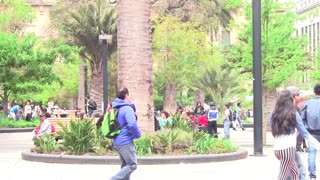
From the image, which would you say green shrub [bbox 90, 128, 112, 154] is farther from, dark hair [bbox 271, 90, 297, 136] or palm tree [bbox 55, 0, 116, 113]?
palm tree [bbox 55, 0, 116, 113]

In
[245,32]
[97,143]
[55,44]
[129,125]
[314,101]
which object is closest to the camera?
[129,125]

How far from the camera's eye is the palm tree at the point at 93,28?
37594 mm

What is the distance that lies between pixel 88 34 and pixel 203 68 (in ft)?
43.6

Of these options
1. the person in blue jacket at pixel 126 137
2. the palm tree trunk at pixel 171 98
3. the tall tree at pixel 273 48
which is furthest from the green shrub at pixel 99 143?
the palm tree trunk at pixel 171 98

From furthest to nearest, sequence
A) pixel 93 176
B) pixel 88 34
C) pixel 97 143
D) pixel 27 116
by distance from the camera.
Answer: pixel 27 116, pixel 88 34, pixel 97 143, pixel 93 176

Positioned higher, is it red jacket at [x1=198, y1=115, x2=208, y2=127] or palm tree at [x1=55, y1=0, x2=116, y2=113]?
palm tree at [x1=55, y1=0, x2=116, y2=113]

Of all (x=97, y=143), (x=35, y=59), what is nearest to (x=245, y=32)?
(x=35, y=59)

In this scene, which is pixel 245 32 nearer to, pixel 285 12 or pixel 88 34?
pixel 285 12

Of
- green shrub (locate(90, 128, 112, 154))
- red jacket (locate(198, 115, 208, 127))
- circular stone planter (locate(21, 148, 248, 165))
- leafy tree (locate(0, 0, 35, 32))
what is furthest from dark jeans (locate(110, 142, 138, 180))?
leafy tree (locate(0, 0, 35, 32))

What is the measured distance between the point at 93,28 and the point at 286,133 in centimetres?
2941

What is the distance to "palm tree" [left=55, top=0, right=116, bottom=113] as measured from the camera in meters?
37.6

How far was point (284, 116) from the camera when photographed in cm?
895

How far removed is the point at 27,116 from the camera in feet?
139

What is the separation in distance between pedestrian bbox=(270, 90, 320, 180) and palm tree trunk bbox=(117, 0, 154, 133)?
778 cm
